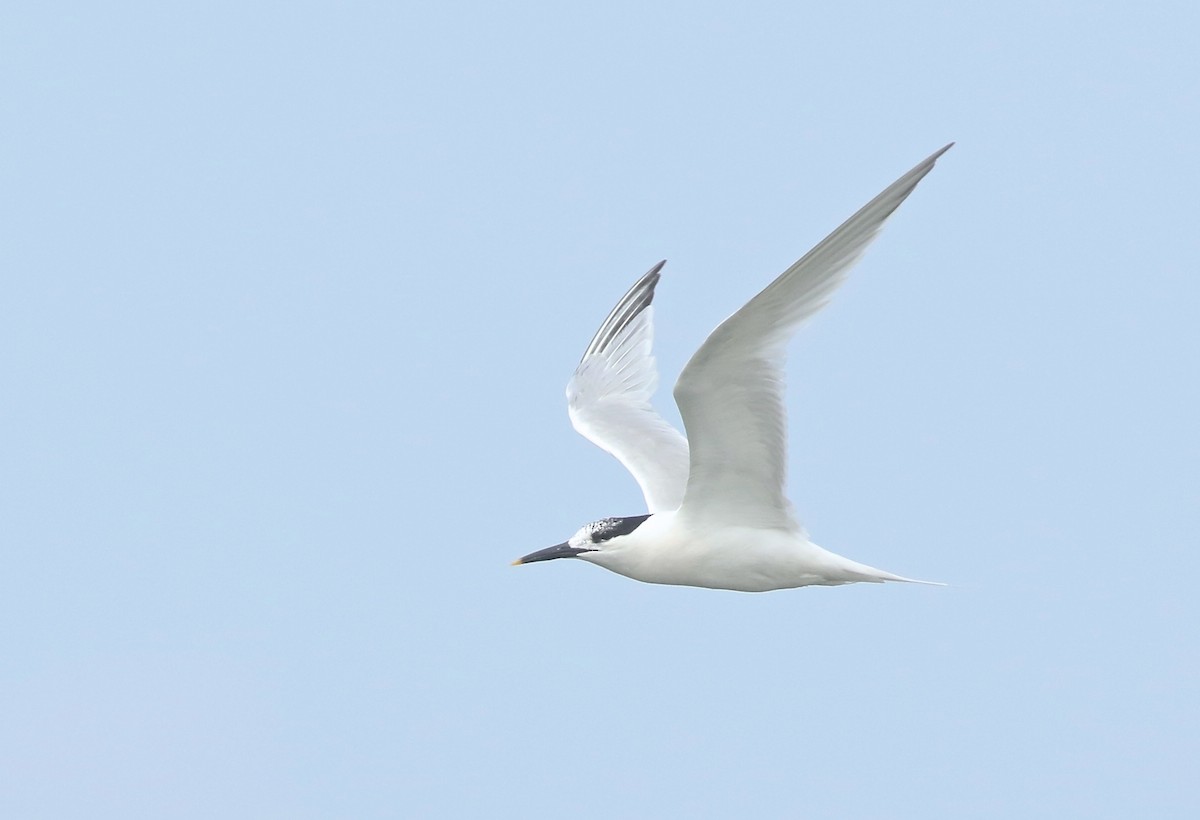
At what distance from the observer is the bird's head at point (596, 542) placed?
33.7 ft

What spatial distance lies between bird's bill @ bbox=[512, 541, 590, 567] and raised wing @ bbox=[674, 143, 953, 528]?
1.00 m

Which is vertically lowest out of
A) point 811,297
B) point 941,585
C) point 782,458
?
point 941,585

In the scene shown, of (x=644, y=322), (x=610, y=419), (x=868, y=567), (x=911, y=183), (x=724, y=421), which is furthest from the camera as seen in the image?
(x=644, y=322)

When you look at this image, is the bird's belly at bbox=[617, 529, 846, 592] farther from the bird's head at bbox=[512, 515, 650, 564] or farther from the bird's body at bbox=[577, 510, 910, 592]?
the bird's head at bbox=[512, 515, 650, 564]

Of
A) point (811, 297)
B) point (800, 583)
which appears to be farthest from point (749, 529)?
point (811, 297)

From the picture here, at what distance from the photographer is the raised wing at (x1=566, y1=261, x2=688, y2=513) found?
11398 mm

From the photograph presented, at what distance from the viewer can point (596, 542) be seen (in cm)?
1041

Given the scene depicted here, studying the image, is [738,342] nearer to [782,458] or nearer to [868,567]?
[782,458]

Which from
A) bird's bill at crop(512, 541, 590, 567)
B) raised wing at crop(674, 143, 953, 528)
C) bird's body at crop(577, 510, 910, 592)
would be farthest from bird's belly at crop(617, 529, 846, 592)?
bird's bill at crop(512, 541, 590, 567)

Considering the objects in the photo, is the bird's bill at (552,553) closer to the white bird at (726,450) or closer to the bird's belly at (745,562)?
the white bird at (726,450)

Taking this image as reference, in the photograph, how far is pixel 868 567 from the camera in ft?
31.9

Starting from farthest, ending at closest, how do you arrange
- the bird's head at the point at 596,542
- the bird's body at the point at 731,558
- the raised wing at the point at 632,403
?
1. the raised wing at the point at 632,403
2. the bird's head at the point at 596,542
3. the bird's body at the point at 731,558

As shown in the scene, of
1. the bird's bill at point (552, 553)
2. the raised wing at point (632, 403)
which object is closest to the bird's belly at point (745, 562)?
the bird's bill at point (552, 553)

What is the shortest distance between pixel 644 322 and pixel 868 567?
12.5ft
